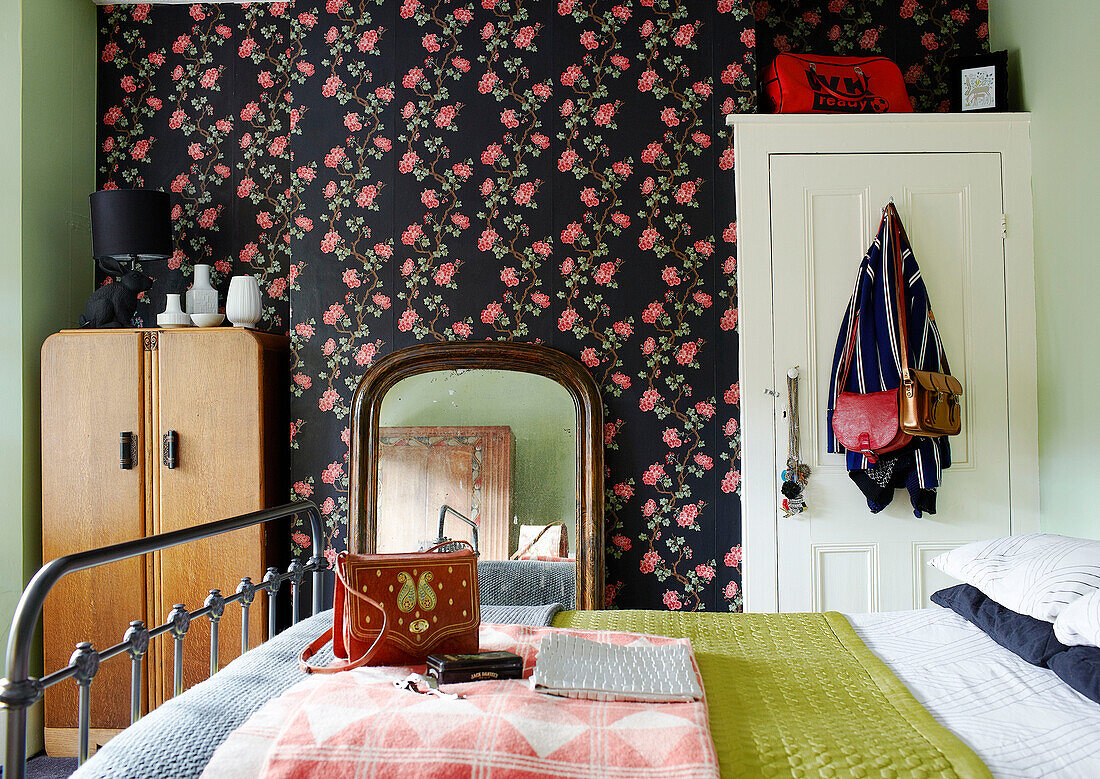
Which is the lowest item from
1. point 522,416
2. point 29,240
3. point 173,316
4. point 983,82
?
point 522,416

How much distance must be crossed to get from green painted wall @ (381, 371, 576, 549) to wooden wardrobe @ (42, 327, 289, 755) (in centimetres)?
56

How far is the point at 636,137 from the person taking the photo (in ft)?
9.66

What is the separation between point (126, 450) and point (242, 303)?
65cm

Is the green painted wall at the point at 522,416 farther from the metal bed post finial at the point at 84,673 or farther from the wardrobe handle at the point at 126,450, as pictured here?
the metal bed post finial at the point at 84,673

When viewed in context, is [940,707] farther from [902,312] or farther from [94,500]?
[94,500]

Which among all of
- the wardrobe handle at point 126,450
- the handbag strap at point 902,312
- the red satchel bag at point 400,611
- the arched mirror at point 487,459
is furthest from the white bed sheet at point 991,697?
the wardrobe handle at point 126,450

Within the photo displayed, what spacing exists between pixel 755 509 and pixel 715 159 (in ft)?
4.06

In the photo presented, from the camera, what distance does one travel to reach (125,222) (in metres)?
2.99

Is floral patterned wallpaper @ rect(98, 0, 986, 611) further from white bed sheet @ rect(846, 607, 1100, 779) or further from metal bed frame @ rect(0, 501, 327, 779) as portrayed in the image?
metal bed frame @ rect(0, 501, 327, 779)

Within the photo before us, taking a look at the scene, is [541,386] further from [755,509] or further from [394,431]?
[755,509]

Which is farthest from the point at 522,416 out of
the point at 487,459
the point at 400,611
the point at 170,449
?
the point at 400,611

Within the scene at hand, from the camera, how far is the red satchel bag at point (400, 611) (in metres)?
1.50

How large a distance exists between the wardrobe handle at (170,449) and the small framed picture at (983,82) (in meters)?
2.98

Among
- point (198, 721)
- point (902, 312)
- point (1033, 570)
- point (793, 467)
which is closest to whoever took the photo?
point (198, 721)
